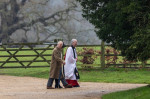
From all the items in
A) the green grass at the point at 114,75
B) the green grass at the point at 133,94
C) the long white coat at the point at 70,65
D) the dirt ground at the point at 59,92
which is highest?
the long white coat at the point at 70,65

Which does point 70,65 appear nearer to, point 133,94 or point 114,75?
point 114,75

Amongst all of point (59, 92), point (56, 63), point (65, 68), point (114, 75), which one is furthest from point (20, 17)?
point (59, 92)

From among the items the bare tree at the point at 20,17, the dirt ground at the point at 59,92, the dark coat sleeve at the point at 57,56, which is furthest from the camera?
the bare tree at the point at 20,17

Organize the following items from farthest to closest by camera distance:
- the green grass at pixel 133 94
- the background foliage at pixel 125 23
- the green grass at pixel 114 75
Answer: the green grass at pixel 114 75, the background foliage at pixel 125 23, the green grass at pixel 133 94

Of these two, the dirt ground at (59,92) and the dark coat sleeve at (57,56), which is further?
the dark coat sleeve at (57,56)

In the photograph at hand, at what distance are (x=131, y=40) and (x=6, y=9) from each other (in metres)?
36.6

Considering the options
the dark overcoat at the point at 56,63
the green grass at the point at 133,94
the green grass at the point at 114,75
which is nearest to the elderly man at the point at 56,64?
the dark overcoat at the point at 56,63

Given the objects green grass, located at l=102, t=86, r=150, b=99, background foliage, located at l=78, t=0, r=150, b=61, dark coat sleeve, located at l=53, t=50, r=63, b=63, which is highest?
background foliage, located at l=78, t=0, r=150, b=61

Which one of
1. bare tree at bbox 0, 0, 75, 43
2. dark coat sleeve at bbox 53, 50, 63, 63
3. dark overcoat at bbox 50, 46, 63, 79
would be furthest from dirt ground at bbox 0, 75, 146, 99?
bare tree at bbox 0, 0, 75, 43

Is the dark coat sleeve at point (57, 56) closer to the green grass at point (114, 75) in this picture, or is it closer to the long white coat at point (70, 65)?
the long white coat at point (70, 65)

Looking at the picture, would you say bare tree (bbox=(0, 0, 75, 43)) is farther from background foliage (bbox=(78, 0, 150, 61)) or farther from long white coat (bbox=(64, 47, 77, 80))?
background foliage (bbox=(78, 0, 150, 61))

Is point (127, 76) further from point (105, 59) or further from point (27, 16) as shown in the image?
point (27, 16)

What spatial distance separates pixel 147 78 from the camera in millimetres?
21484

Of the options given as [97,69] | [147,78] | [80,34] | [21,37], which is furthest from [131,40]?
[21,37]
